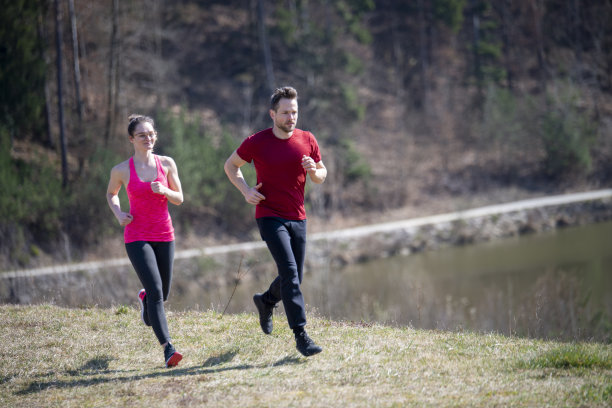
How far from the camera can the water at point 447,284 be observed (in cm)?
1246

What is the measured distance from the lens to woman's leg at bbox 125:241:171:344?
5.12 meters

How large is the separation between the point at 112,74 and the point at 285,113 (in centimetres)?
2324

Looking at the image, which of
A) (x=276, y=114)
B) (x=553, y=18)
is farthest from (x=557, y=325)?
(x=553, y=18)

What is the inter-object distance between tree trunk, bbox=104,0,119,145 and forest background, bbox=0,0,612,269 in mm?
92

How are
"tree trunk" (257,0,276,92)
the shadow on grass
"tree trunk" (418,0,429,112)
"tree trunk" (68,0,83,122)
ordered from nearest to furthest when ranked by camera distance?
the shadow on grass
"tree trunk" (68,0,83,122)
"tree trunk" (257,0,276,92)
"tree trunk" (418,0,429,112)

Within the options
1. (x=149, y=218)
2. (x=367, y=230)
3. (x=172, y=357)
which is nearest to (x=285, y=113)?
(x=149, y=218)

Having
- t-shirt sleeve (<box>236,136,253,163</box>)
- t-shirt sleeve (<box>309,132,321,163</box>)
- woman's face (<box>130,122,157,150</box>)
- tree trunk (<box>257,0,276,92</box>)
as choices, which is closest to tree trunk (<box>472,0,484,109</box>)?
tree trunk (<box>257,0,276,92</box>)

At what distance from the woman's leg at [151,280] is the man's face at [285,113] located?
5.00 feet

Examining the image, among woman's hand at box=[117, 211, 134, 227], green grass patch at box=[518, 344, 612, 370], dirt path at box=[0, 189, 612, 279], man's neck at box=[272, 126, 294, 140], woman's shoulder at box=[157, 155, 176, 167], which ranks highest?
man's neck at box=[272, 126, 294, 140]

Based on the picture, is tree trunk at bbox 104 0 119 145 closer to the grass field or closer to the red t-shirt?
the grass field

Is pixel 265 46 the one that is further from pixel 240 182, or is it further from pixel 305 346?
pixel 305 346

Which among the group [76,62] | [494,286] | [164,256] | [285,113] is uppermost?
[76,62]

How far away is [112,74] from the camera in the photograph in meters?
26.4

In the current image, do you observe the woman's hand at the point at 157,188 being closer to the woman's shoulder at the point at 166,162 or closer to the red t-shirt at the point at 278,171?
the woman's shoulder at the point at 166,162
